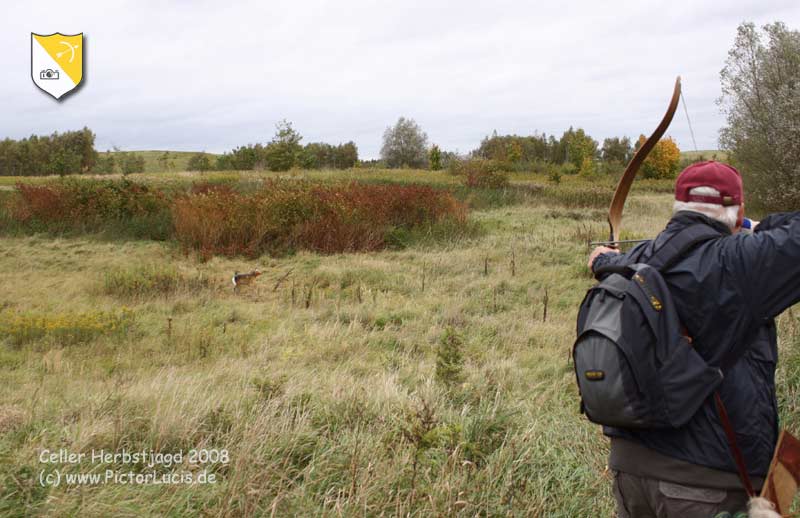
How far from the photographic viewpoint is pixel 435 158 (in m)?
48.4

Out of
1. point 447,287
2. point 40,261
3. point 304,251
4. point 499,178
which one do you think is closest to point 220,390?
point 447,287

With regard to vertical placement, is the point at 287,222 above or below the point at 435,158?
below

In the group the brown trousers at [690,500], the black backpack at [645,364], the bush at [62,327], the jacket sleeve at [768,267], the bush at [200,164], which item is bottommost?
the bush at [62,327]

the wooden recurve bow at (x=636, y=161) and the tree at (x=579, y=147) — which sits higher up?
the tree at (x=579, y=147)

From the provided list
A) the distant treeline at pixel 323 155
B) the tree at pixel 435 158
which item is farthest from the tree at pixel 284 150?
the tree at pixel 435 158

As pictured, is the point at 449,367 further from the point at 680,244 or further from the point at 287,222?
the point at 287,222

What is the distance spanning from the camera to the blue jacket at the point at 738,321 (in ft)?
5.74

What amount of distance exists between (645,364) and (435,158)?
156 feet

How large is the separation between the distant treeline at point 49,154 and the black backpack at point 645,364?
35627 millimetres

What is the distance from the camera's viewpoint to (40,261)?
13.1 m

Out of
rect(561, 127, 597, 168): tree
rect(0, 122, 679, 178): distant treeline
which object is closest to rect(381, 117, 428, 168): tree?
rect(0, 122, 679, 178): distant treeline

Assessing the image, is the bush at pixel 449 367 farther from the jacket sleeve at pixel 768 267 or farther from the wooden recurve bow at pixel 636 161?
the jacket sleeve at pixel 768 267
